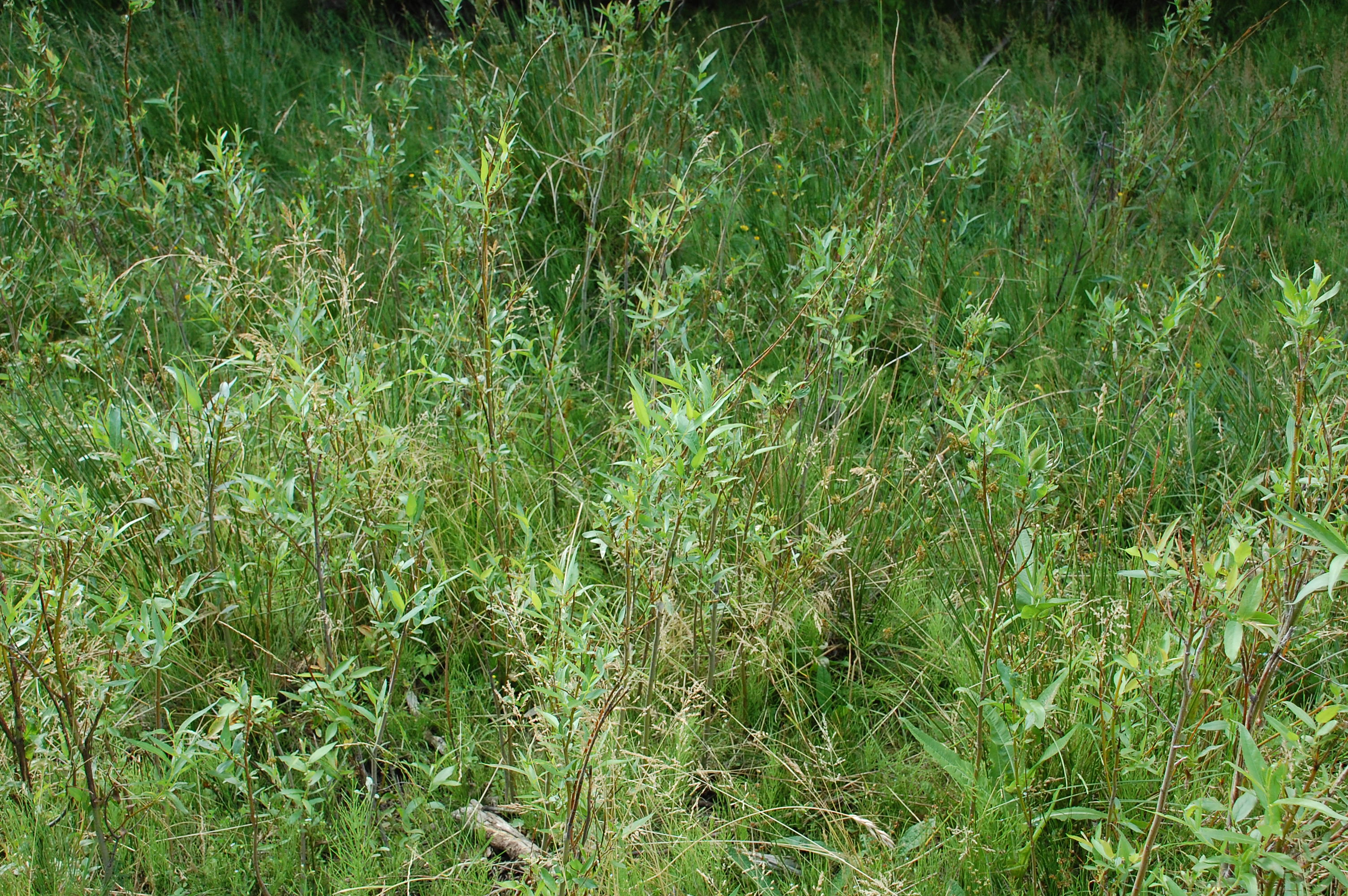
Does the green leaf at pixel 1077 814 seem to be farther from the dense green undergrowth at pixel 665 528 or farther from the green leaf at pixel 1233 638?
the green leaf at pixel 1233 638

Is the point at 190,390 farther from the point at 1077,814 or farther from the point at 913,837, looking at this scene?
the point at 1077,814

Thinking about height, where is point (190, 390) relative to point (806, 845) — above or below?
above

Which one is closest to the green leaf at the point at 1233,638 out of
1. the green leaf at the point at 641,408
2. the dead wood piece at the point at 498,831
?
the green leaf at the point at 641,408

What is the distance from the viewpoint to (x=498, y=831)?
1.87 m

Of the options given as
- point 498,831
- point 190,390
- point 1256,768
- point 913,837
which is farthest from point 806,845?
point 190,390

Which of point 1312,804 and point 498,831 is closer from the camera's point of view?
point 1312,804

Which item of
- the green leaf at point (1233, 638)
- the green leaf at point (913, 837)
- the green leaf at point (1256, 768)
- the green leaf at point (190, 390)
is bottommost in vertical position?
the green leaf at point (913, 837)

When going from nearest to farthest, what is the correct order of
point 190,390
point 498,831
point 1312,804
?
point 1312,804 → point 190,390 → point 498,831

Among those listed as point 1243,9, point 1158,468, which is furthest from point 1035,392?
point 1243,9

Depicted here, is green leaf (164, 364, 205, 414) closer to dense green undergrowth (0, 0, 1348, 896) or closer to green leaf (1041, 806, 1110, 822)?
dense green undergrowth (0, 0, 1348, 896)

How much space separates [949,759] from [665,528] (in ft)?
2.13

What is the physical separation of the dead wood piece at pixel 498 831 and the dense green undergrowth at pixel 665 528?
33mm

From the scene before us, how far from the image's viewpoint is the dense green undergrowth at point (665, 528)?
1621 mm

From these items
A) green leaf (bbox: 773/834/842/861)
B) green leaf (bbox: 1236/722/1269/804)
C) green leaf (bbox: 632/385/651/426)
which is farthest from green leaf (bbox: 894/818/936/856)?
green leaf (bbox: 632/385/651/426)
